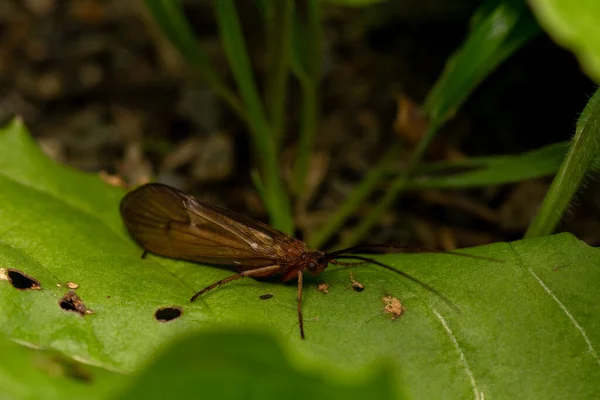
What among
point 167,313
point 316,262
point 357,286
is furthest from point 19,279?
point 357,286

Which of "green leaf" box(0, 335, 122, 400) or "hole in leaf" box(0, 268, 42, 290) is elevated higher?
"hole in leaf" box(0, 268, 42, 290)

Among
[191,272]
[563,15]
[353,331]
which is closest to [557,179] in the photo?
[353,331]

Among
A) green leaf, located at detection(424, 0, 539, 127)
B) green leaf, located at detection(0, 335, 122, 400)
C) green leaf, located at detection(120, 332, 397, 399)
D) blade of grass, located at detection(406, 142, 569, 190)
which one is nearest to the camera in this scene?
green leaf, located at detection(120, 332, 397, 399)

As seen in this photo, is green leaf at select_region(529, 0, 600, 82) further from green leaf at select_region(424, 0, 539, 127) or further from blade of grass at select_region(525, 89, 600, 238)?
green leaf at select_region(424, 0, 539, 127)

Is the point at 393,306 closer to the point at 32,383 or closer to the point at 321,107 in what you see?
the point at 32,383

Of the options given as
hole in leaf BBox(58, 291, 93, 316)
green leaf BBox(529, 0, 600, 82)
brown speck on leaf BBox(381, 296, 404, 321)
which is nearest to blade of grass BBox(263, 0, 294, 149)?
brown speck on leaf BBox(381, 296, 404, 321)

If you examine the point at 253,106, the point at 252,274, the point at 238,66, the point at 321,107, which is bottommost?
the point at 252,274

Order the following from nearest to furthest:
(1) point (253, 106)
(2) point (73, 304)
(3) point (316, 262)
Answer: (2) point (73, 304) < (3) point (316, 262) < (1) point (253, 106)
